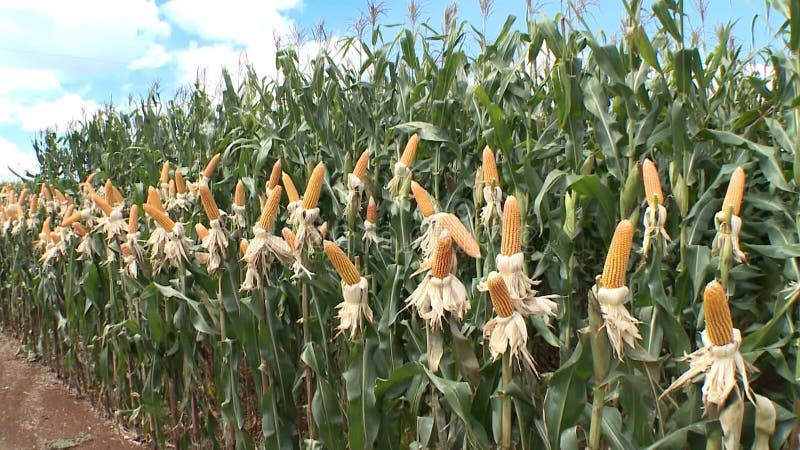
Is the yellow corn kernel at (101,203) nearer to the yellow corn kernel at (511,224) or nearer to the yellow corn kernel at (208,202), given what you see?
the yellow corn kernel at (208,202)

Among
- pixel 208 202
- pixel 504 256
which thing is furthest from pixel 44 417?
pixel 504 256

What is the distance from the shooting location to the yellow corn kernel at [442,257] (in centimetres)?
183

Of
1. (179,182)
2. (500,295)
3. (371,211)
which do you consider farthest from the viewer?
(179,182)

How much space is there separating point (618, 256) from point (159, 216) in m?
2.33

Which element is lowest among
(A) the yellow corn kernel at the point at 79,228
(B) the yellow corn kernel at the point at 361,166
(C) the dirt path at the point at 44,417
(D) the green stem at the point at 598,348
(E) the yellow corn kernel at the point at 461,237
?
(C) the dirt path at the point at 44,417

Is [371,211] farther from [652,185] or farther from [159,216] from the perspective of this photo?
[652,185]

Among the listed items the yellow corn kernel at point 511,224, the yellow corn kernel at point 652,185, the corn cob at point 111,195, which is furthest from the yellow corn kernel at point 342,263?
the corn cob at point 111,195

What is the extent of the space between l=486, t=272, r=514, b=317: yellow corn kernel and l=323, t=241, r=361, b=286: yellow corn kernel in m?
0.70

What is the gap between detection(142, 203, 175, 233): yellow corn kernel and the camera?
2992mm

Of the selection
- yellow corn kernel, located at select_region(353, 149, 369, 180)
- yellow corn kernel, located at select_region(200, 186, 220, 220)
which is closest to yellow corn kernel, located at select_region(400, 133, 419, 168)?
yellow corn kernel, located at select_region(353, 149, 369, 180)

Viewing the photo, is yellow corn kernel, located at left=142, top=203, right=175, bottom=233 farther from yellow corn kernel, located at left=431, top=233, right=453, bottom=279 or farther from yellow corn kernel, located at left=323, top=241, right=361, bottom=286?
yellow corn kernel, located at left=431, top=233, right=453, bottom=279

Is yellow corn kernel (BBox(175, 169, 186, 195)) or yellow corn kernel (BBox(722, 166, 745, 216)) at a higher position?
yellow corn kernel (BBox(175, 169, 186, 195))

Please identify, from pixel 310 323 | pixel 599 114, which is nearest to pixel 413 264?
pixel 310 323

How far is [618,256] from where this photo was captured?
5.20 feet
